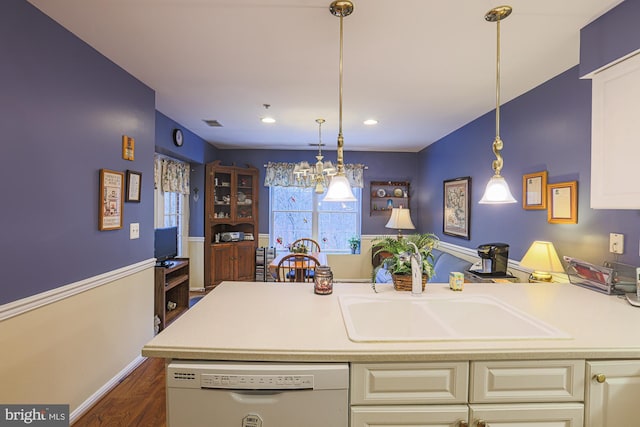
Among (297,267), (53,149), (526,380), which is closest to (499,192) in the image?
(526,380)

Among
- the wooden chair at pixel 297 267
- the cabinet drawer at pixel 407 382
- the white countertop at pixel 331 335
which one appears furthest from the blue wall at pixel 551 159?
the wooden chair at pixel 297 267

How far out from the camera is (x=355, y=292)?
1.77m

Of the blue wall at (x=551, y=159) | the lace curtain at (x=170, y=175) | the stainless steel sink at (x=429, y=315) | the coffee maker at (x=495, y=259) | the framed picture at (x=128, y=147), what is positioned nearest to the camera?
the stainless steel sink at (x=429, y=315)

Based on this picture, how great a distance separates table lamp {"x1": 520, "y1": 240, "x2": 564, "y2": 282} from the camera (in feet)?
7.22

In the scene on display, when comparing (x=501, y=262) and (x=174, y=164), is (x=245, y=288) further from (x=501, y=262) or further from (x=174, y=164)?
(x=174, y=164)

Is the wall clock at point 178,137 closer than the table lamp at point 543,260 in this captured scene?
No

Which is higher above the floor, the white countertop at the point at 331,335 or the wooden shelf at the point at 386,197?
the wooden shelf at the point at 386,197

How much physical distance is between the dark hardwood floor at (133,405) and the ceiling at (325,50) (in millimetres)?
2408

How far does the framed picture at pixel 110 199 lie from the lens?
2.15 meters

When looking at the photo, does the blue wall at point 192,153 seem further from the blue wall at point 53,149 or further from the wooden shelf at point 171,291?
the wooden shelf at point 171,291

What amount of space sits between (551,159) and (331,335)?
235 centimetres

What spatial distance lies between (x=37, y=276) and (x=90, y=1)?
4.81 feet

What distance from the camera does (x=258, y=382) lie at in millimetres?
1070

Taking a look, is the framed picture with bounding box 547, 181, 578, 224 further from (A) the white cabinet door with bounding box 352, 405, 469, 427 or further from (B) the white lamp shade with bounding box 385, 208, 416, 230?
(B) the white lamp shade with bounding box 385, 208, 416, 230
